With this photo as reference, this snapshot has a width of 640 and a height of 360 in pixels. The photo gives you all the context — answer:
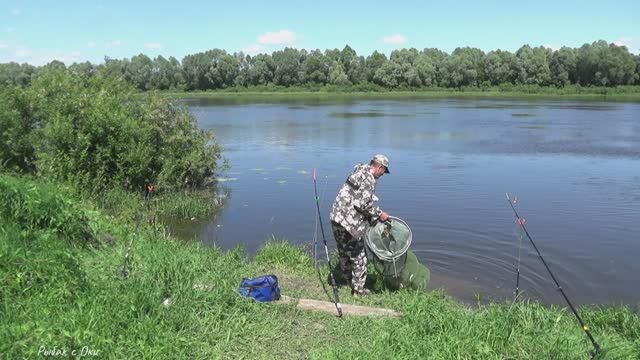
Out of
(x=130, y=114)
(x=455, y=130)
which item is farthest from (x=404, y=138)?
(x=130, y=114)

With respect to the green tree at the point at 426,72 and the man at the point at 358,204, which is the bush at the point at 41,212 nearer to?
the man at the point at 358,204

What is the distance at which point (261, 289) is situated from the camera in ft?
24.1

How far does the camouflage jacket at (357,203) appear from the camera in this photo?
814cm

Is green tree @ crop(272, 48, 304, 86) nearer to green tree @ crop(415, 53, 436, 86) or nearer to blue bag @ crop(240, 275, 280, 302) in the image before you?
green tree @ crop(415, 53, 436, 86)

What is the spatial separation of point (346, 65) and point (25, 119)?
103m

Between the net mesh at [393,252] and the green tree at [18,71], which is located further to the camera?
the green tree at [18,71]

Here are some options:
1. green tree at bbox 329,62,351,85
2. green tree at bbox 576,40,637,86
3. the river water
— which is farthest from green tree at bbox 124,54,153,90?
the river water

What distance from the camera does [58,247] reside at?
23.4 ft

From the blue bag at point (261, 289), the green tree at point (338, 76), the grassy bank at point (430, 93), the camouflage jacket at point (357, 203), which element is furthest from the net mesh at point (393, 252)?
the green tree at point (338, 76)

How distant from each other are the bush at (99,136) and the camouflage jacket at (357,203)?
931 cm

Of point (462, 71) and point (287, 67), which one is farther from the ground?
point (287, 67)

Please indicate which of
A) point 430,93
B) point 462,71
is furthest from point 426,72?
point 462,71

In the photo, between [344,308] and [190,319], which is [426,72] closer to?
[344,308]

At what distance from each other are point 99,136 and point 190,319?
420 inches
